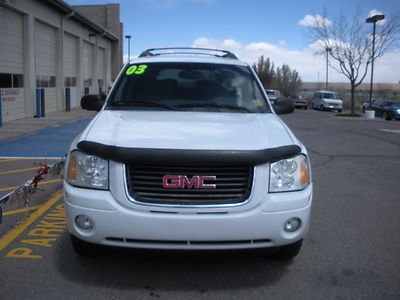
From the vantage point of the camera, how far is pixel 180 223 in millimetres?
3439

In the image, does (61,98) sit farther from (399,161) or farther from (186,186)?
(186,186)

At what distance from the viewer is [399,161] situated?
1109 centimetres

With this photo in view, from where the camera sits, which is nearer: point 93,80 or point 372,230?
point 372,230

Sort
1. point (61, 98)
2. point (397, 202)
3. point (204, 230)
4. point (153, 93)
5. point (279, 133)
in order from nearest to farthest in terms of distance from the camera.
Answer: point (204, 230) < point (279, 133) < point (153, 93) < point (397, 202) < point (61, 98)

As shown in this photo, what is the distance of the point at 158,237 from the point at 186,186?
42 centimetres

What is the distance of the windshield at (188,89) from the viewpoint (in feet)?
16.1

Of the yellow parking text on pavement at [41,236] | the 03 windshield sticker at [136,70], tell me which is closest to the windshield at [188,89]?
Result: the 03 windshield sticker at [136,70]

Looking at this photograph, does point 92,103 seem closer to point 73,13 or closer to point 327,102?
point 73,13

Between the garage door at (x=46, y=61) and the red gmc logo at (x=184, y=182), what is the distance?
2056cm

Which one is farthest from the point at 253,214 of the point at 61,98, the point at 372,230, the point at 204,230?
the point at 61,98

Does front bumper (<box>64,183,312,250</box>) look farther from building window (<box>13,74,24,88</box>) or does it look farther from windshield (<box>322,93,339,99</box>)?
windshield (<box>322,93,339,99</box>)

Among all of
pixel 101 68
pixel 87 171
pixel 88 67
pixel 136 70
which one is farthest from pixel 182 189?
pixel 101 68

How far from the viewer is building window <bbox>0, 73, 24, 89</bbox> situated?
18.6 meters

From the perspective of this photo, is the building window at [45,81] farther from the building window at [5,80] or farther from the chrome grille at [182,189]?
the chrome grille at [182,189]
